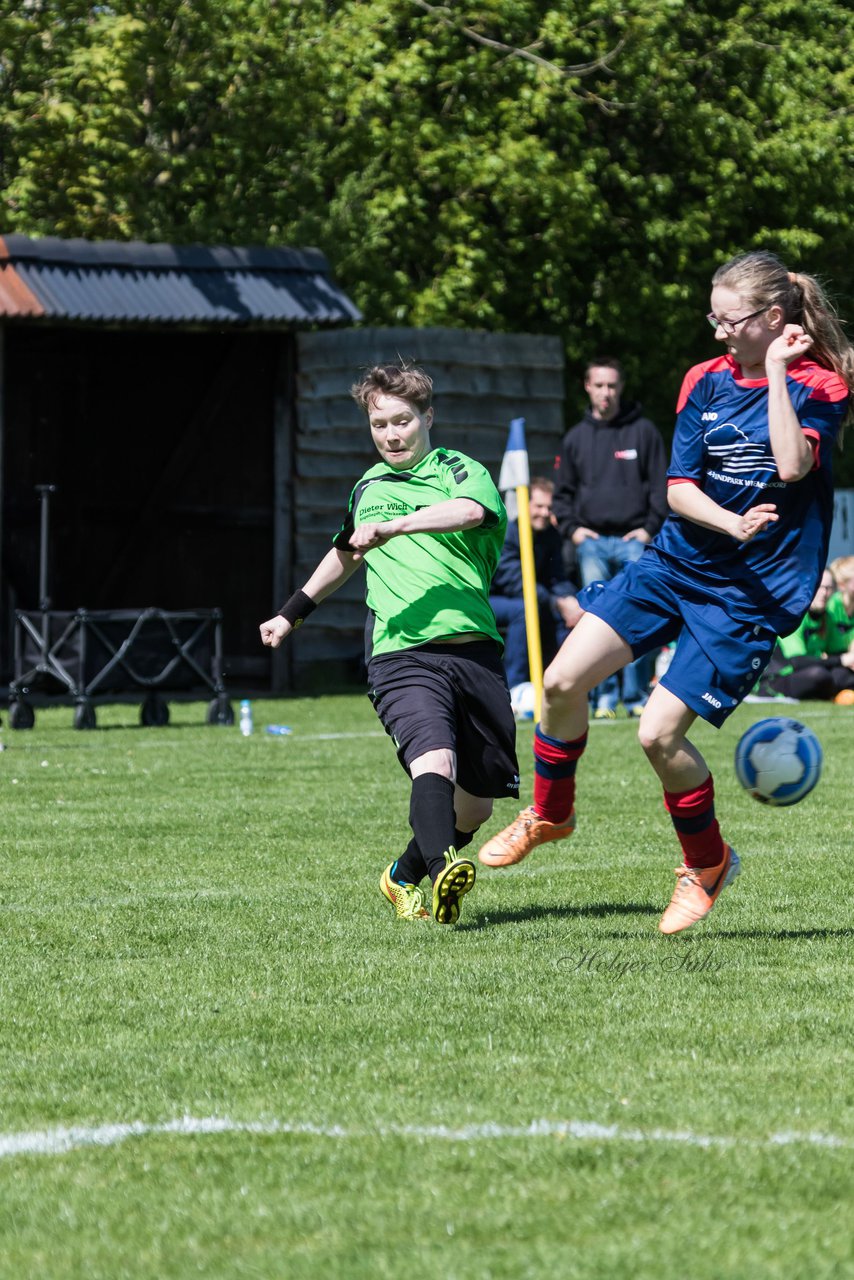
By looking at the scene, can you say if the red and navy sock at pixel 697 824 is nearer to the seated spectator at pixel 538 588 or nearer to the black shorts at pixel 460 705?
the black shorts at pixel 460 705

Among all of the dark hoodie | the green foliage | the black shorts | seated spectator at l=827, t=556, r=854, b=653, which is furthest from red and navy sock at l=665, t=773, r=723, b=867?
the green foliage

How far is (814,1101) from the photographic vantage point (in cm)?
388

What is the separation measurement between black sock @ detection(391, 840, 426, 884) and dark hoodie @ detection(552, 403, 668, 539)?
8398 mm

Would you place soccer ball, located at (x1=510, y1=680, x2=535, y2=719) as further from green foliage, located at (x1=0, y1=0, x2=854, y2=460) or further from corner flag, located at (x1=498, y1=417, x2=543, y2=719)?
green foliage, located at (x1=0, y1=0, x2=854, y2=460)

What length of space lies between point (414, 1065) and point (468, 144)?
66.1ft

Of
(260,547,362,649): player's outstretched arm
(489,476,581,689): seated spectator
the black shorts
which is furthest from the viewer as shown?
(489,476,581,689): seated spectator

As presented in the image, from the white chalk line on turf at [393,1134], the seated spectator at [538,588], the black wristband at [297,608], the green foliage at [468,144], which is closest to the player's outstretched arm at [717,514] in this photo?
the black wristband at [297,608]

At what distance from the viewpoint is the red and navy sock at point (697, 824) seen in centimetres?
596

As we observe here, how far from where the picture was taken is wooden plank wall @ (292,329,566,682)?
1792cm

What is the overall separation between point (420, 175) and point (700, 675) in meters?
18.7

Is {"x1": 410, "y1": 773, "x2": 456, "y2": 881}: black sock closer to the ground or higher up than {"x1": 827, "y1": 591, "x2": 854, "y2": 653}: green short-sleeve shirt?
higher up

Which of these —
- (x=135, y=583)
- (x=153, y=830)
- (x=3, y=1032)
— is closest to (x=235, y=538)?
(x=135, y=583)

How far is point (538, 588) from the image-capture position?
646 inches

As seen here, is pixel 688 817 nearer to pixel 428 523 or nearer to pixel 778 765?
pixel 778 765
